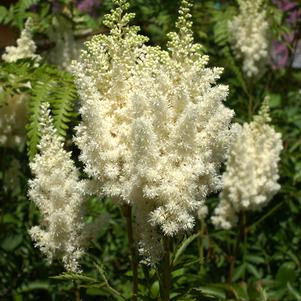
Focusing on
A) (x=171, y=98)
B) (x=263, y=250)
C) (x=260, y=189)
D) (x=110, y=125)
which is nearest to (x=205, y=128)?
(x=171, y=98)

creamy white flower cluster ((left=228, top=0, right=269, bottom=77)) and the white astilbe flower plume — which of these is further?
creamy white flower cluster ((left=228, top=0, right=269, bottom=77))

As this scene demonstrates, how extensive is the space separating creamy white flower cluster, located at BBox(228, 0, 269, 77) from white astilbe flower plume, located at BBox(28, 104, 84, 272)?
198 cm

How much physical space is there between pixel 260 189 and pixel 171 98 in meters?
1.16

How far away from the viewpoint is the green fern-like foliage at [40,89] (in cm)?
197

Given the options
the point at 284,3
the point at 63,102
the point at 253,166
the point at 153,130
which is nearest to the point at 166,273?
the point at 153,130

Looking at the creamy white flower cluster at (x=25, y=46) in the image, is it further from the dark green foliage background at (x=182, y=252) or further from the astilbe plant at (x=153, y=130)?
the astilbe plant at (x=153, y=130)

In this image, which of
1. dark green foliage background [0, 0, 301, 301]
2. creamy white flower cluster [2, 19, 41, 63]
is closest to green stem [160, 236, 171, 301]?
dark green foliage background [0, 0, 301, 301]

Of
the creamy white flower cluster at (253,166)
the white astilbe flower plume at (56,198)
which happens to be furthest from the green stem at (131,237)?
the creamy white flower cluster at (253,166)

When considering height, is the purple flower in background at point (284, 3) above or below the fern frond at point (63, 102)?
above

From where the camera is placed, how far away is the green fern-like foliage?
1.97 m

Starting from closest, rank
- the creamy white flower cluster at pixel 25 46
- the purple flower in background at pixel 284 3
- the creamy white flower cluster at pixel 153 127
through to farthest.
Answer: the creamy white flower cluster at pixel 153 127, the creamy white flower cluster at pixel 25 46, the purple flower in background at pixel 284 3

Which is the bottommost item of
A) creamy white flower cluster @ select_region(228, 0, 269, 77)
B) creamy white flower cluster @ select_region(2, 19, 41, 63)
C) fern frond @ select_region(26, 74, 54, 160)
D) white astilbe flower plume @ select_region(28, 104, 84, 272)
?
white astilbe flower plume @ select_region(28, 104, 84, 272)

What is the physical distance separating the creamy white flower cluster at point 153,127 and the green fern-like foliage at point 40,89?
1.34ft

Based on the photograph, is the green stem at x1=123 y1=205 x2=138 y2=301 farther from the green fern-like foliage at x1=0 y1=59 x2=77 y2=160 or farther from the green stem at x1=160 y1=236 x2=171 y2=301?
the green fern-like foliage at x1=0 y1=59 x2=77 y2=160
